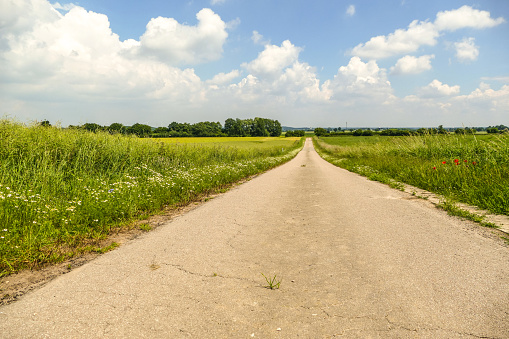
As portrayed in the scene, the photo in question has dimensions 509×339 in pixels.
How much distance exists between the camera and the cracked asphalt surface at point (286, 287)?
254 cm

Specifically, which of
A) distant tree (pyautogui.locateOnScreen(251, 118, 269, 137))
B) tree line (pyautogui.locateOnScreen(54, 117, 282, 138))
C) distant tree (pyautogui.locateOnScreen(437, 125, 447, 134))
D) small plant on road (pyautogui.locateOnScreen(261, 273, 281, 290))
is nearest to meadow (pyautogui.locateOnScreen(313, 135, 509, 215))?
distant tree (pyautogui.locateOnScreen(437, 125, 447, 134))

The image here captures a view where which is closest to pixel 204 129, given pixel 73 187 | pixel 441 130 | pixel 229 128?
pixel 229 128

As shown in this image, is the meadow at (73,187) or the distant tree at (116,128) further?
the distant tree at (116,128)

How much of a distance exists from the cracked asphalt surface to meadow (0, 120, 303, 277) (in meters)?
1.03

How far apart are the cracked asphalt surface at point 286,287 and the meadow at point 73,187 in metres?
A: 1.03

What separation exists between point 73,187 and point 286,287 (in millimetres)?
6695

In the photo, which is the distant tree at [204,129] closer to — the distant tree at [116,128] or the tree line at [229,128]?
the tree line at [229,128]

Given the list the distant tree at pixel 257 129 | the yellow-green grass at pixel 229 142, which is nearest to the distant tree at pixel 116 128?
the yellow-green grass at pixel 229 142

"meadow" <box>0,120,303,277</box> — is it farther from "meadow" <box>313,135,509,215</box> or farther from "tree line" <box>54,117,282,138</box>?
"tree line" <box>54,117,282,138</box>

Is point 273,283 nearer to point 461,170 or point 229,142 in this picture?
point 461,170

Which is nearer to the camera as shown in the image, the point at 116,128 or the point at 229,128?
the point at 116,128

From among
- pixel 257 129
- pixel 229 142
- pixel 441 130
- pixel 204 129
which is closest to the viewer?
pixel 441 130

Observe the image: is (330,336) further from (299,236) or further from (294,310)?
(299,236)

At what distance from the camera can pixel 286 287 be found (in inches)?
129
